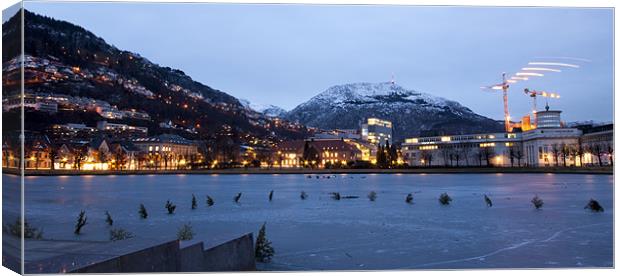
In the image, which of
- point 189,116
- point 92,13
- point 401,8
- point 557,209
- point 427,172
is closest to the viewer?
point 401,8

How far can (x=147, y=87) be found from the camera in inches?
3932

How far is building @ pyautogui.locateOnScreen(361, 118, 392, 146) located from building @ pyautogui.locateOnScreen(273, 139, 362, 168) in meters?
12.1

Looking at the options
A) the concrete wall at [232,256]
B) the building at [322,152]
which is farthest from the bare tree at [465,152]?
the concrete wall at [232,256]

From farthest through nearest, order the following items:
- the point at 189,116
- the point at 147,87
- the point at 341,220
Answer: the point at 189,116 → the point at 147,87 → the point at 341,220

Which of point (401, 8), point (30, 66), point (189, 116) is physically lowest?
point (30, 66)

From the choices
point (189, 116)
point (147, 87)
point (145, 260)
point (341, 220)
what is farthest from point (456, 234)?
point (189, 116)

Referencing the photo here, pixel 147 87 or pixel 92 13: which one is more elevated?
pixel 147 87

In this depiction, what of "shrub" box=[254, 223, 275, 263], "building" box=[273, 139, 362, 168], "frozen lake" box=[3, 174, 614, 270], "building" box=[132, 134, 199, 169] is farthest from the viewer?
"building" box=[273, 139, 362, 168]

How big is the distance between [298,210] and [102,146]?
228ft

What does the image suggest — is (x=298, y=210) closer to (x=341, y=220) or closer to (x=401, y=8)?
(x=341, y=220)

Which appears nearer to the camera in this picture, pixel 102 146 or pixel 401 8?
pixel 401 8

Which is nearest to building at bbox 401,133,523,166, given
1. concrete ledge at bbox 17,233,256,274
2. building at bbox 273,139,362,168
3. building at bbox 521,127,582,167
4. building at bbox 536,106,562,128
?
building at bbox 521,127,582,167

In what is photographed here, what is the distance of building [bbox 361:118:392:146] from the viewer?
11206 centimetres

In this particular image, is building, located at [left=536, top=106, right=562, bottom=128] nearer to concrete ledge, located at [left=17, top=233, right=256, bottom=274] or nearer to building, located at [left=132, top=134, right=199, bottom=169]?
building, located at [left=132, top=134, right=199, bottom=169]
